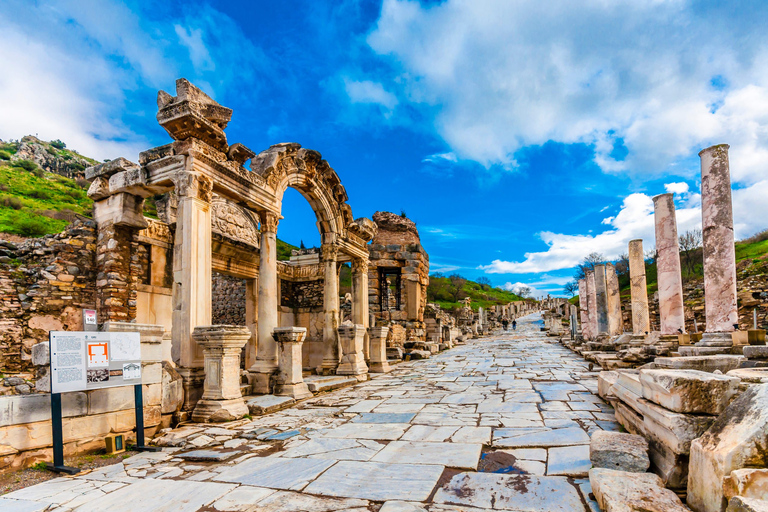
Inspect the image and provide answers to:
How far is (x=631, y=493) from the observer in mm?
2768

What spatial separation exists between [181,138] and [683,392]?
7627 millimetres

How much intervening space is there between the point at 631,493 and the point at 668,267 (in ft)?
41.1

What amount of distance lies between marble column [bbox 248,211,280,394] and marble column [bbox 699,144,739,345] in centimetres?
992

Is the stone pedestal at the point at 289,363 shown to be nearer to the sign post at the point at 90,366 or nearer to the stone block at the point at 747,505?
the sign post at the point at 90,366

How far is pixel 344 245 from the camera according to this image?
40.1 feet

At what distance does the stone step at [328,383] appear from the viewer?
909 cm

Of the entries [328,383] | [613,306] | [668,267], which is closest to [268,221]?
[328,383]

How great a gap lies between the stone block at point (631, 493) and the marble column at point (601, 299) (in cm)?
1930

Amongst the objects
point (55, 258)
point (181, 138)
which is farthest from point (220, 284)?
point (181, 138)

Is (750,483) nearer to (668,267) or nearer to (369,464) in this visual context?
(369,464)

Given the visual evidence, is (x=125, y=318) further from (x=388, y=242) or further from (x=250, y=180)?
(x=388, y=242)

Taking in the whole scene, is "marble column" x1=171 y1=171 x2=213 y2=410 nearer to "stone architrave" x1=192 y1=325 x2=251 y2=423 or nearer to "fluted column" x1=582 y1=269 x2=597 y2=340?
"stone architrave" x1=192 y1=325 x2=251 y2=423

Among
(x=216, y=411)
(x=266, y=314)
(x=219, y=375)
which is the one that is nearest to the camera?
(x=216, y=411)

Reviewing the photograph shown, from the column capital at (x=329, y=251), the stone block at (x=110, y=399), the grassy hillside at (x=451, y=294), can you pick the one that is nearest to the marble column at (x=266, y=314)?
the column capital at (x=329, y=251)
